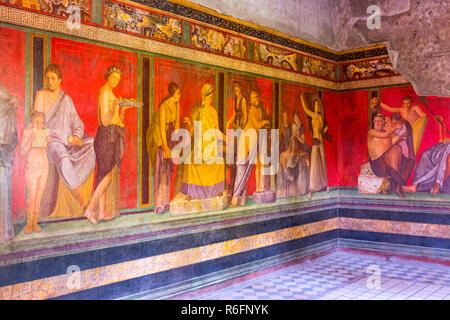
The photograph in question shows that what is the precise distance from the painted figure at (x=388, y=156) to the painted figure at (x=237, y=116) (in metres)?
2.54

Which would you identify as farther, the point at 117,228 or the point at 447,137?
the point at 447,137

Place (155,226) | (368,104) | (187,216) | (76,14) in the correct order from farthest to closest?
(368,104) → (187,216) → (155,226) → (76,14)

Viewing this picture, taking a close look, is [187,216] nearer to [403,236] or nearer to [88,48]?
[88,48]

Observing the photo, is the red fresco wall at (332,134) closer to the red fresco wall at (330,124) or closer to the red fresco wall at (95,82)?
the red fresco wall at (330,124)

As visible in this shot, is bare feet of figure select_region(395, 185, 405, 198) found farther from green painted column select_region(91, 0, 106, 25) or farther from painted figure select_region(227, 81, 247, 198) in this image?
green painted column select_region(91, 0, 106, 25)

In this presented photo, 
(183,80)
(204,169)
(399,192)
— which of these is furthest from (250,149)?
(399,192)

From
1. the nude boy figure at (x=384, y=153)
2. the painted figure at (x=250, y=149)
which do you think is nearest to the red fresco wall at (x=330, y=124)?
the nude boy figure at (x=384, y=153)

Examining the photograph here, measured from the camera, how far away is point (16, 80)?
336cm

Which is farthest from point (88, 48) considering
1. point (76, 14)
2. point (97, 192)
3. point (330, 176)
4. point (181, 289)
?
point (330, 176)

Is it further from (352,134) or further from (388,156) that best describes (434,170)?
(352,134)

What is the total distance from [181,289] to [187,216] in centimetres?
77

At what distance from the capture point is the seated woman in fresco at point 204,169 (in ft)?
15.4

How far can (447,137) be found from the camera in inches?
244

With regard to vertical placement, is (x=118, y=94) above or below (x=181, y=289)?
above
